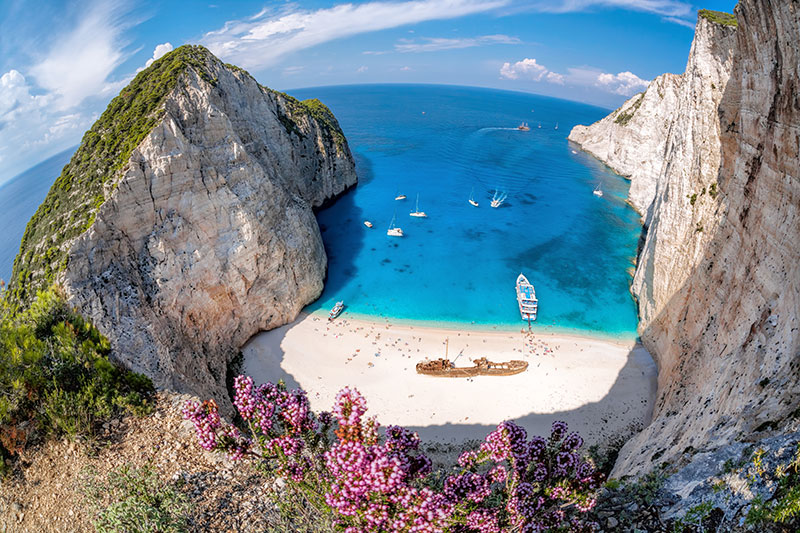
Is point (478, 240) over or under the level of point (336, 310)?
over

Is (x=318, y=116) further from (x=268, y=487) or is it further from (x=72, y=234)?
(x=268, y=487)

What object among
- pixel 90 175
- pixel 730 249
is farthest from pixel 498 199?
pixel 90 175

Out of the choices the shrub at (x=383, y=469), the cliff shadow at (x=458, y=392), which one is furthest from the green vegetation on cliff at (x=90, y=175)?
the shrub at (x=383, y=469)

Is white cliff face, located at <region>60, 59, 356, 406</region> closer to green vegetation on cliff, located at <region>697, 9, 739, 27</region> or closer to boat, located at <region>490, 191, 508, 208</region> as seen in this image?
green vegetation on cliff, located at <region>697, 9, 739, 27</region>

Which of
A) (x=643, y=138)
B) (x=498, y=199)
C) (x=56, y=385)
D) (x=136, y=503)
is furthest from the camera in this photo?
(x=643, y=138)

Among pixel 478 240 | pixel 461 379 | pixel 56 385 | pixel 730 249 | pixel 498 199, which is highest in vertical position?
pixel 730 249

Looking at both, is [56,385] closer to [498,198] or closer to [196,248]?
[196,248]

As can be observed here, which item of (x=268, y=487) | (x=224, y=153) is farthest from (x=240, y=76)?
(x=268, y=487)

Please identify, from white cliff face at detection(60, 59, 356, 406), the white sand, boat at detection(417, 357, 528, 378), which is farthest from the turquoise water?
white cliff face at detection(60, 59, 356, 406)
